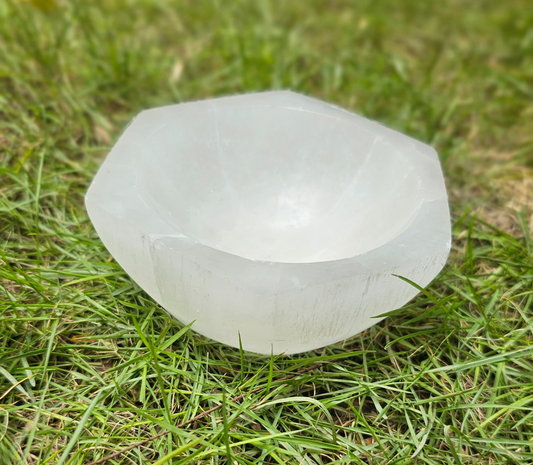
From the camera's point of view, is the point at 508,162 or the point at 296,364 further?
the point at 508,162

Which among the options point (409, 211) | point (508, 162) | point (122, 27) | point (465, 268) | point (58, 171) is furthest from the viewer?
point (122, 27)

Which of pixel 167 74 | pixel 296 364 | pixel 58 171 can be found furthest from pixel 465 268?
pixel 167 74

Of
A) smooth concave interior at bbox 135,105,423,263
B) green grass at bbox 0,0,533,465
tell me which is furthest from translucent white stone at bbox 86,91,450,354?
green grass at bbox 0,0,533,465

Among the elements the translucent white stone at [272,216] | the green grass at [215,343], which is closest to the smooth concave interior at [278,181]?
the translucent white stone at [272,216]

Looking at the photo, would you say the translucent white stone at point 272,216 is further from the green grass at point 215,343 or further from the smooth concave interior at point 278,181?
the green grass at point 215,343

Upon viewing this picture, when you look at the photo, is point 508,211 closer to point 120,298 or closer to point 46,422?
point 120,298

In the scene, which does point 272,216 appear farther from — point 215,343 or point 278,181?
point 215,343

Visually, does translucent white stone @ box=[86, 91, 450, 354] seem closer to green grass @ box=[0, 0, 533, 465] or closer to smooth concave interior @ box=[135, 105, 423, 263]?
smooth concave interior @ box=[135, 105, 423, 263]

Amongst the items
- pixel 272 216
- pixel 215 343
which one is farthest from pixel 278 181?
pixel 215 343
